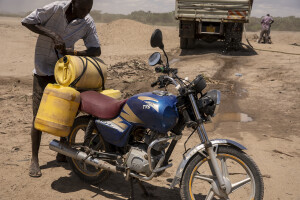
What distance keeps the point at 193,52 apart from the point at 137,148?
9.91 meters

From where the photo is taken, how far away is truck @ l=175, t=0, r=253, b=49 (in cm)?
1152

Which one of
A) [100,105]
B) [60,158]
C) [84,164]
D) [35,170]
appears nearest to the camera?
[100,105]

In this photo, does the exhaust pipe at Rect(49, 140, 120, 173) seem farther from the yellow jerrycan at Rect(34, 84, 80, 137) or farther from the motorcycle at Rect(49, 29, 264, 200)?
the yellow jerrycan at Rect(34, 84, 80, 137)

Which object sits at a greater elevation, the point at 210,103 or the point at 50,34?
the point at 50,34

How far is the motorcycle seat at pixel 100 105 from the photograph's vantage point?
10.8 ft

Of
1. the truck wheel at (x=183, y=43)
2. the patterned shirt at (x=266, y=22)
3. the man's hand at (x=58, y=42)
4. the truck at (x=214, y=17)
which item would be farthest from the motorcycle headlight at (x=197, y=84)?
the patterned shirt at (x=266, y=22)

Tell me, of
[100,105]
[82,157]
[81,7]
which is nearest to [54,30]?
[81,7]

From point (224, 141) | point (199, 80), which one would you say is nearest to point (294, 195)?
point (224, 141)

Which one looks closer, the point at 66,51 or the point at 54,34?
the point at 54,34

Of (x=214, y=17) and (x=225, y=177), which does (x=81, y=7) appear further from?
(x=214, y=17)

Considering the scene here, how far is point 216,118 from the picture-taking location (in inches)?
245

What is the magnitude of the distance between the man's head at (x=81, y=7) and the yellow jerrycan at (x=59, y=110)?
0.86 metres

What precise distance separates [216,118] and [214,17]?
646cm

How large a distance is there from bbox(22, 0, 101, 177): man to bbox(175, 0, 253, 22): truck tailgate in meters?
8.38
